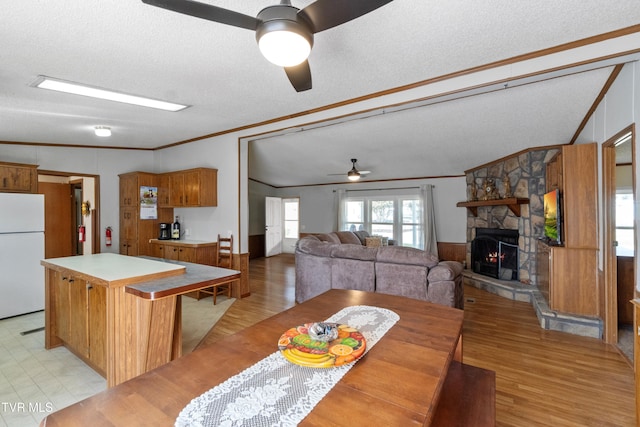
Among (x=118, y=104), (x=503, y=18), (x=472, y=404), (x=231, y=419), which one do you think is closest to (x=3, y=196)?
(x=118, y=104)

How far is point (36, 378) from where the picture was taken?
2416 millimetres

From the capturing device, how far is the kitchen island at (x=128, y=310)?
2.03 m

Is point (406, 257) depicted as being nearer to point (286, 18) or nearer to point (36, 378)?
point (286, 18)

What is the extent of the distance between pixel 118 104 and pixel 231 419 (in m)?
3.62

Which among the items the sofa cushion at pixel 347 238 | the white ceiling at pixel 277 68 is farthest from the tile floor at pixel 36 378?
the sofa cushion at pixel 347 238

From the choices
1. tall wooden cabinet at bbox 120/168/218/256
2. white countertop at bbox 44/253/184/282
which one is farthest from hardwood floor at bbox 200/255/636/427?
tall wooden cabinet at bbox 120/168/218/256

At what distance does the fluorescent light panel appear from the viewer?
8.59 feet

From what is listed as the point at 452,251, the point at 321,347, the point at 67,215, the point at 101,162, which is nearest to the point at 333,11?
the point at 321,347

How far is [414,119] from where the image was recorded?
164 inches

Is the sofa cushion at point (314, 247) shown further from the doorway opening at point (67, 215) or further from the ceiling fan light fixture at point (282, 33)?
the doorway opening at point (67, 215)

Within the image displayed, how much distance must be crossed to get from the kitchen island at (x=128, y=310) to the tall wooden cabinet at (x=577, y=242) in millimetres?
3610

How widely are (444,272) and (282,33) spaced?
2770mm

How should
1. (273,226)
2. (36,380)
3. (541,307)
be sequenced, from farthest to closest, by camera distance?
(273,226)
(541,307)
(36,380)

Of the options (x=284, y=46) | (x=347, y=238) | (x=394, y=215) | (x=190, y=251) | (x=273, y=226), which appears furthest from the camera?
(x=273, y=226)
